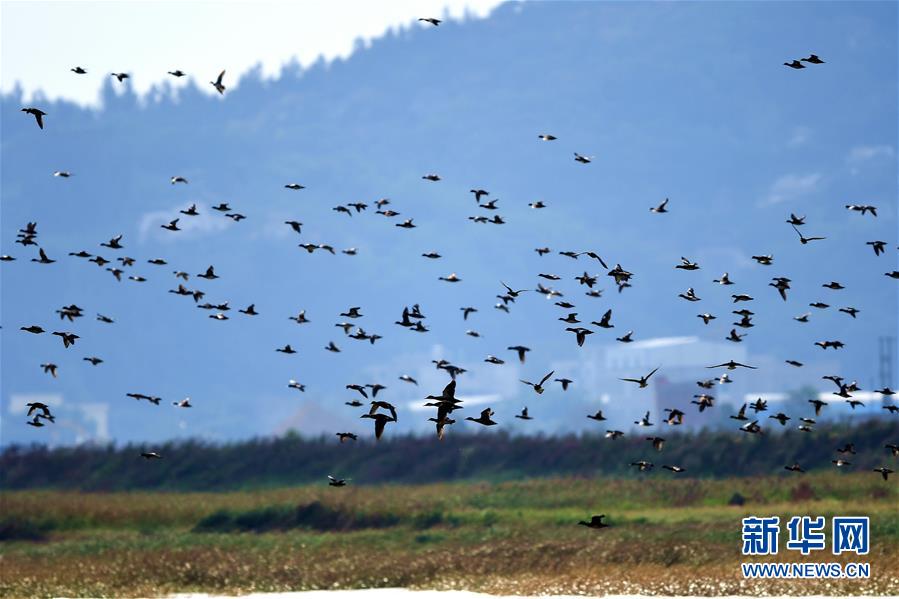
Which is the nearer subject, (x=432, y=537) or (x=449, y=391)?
(x=449, y=391)

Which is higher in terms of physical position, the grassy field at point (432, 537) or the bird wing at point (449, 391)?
the bird wing at point (449, 391)

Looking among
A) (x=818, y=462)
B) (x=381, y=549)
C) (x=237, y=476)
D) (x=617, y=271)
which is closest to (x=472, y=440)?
(x=237, y=476)

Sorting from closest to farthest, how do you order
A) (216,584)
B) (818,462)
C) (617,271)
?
1. (617,271)
2. (216,584)
3. (818,462)

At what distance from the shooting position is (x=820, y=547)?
53500mm

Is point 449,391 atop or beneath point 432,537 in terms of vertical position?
atop

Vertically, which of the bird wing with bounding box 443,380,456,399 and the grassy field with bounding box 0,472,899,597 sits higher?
the bird wing with bounding box 443,380,456,399

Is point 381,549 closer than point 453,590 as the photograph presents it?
No

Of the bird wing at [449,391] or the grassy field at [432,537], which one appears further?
the grassy field at [432,537]

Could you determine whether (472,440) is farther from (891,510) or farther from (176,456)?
(891,510)

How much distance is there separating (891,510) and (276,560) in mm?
21706

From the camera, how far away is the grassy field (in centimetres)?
5112

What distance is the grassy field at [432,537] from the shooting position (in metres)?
51.1

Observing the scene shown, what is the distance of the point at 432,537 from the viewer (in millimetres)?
62312

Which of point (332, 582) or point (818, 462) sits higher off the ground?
point (818, 462)
